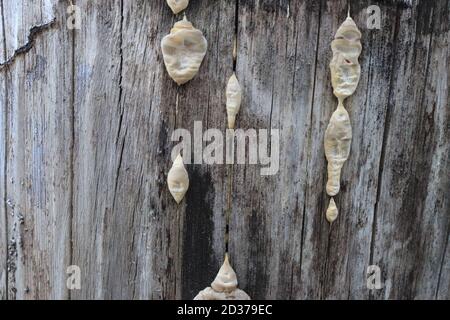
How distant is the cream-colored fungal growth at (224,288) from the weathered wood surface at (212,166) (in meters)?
0.04

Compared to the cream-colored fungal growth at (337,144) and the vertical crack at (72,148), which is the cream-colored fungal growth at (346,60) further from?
the vertical crack at (72,148)

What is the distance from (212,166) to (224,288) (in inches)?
19.4

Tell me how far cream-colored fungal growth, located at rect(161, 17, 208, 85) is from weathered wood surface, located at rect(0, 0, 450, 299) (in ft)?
0.12

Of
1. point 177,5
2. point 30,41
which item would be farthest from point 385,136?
point 30,41

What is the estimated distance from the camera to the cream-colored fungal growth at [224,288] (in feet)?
6.88

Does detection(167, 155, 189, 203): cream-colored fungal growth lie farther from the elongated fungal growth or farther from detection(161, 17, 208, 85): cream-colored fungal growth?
the elongated fungal growth

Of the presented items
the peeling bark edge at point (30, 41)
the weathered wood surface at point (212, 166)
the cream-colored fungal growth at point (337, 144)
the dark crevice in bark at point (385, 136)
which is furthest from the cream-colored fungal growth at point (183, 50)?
the dark crevice in bark at point (385, 136)

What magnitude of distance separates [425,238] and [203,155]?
3.33 feet

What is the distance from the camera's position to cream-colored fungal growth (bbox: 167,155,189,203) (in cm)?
200

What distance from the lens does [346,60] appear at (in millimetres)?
1983

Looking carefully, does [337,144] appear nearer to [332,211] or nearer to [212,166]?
[332,211]

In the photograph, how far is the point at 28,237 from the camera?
2.11 meters

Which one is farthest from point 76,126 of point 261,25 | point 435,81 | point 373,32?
point 435,81

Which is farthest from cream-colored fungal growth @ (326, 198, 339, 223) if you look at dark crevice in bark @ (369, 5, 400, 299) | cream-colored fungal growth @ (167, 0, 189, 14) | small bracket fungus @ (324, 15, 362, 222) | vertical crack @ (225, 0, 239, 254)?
cream-colored fungal growth @ (167, 0, 189, 14)
